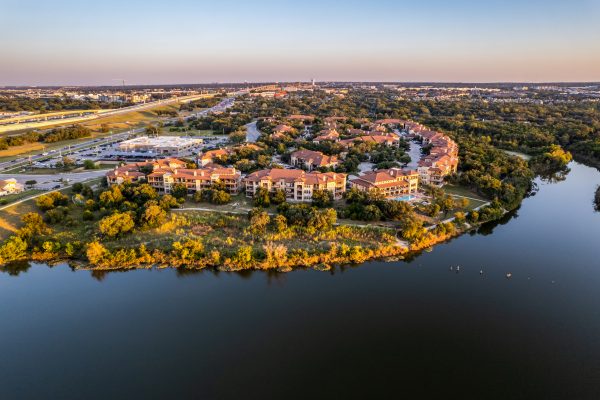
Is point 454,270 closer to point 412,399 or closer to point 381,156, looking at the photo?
point 412,399

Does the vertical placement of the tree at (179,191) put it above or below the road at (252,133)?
below

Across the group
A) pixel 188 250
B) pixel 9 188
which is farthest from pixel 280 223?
pixel 9 188

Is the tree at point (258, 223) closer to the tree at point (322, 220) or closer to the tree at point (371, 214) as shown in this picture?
the tree at point (322, 220)

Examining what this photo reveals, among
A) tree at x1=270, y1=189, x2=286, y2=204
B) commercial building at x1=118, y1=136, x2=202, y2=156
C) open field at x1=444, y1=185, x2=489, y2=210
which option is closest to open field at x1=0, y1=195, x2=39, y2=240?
tree at x1=270, y1=189, x2=286, y2=204

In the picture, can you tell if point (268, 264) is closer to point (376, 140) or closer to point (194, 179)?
point (194, 179)

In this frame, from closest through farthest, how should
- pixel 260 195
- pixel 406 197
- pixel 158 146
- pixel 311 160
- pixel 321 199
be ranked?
pixel 321 199 → pixel 260 195 → pixel 406 197 → pixel 311 160 → pixel 158 146

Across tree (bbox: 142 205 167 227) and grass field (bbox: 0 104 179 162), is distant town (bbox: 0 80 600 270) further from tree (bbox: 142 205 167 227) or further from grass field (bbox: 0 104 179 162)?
grass field (bbox: 0 104 179 162)

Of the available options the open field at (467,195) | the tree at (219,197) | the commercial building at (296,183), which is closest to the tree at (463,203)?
the open field at (467,195)
